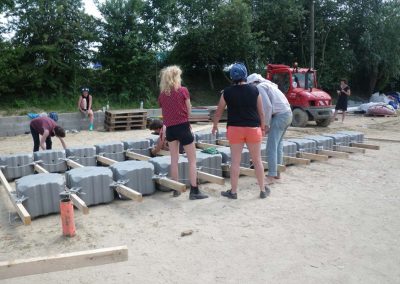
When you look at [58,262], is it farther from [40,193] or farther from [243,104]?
[243,104]

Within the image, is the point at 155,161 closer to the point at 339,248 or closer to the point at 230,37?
the point at 339,248

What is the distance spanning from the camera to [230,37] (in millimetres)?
17672

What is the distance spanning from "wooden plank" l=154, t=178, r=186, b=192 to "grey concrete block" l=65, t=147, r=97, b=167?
6.35 feet

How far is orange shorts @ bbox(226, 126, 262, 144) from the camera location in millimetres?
4559

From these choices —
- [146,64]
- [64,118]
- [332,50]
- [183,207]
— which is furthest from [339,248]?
[332,50]

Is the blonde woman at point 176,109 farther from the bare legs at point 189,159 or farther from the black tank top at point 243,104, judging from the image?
the black tank top at point 243,104

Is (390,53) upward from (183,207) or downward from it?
upward

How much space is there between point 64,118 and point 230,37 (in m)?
8.58

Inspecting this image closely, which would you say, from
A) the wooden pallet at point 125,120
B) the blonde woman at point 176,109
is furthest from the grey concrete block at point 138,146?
the wooden pallet at point 125,120

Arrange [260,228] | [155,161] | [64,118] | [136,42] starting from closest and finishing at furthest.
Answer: [260,228]
[155,161]
[64,118]
[136,42]

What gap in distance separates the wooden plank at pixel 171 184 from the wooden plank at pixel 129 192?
46cm

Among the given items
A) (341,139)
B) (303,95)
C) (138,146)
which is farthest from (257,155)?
(303,95)

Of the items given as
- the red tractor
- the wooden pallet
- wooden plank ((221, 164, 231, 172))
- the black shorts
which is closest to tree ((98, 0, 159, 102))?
the wooden pallet

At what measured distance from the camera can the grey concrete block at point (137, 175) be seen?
4930mm
